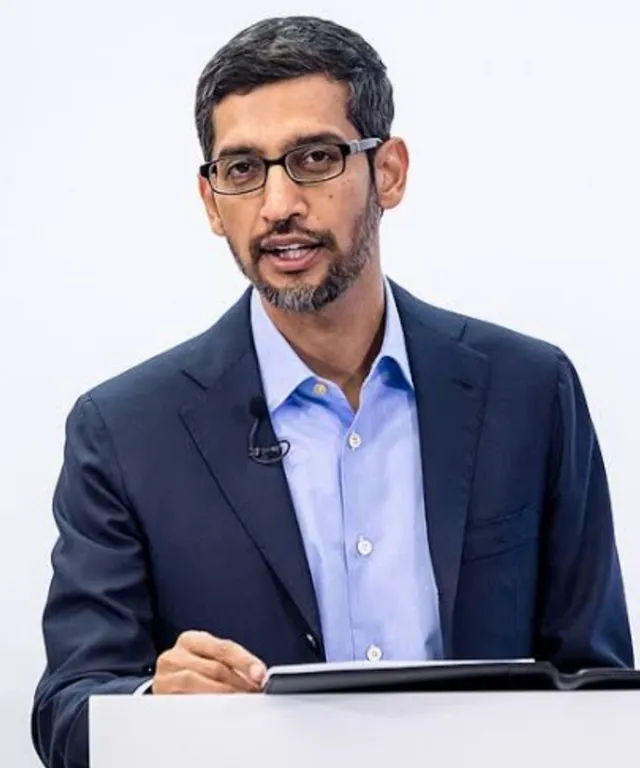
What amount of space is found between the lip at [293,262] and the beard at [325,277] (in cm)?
1

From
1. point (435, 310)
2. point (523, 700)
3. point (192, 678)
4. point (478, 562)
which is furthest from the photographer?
point (435, 310)

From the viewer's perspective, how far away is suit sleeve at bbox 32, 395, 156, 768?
191cm

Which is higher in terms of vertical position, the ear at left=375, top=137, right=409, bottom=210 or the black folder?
the ear at left=375, top=137, right=409, bottom=210

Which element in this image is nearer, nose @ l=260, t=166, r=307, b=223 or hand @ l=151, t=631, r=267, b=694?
hand @ l=151, t=631, r=267, b=694

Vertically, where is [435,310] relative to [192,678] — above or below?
above

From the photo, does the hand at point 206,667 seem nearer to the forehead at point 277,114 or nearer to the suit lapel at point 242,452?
the suit lapel at point 242,452

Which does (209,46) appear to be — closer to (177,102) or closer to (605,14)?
(177,102)

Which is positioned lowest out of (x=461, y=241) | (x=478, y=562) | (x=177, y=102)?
(x=478, y=562)

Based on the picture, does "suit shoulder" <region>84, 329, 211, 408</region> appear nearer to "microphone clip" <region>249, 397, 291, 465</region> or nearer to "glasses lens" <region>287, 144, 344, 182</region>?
"microphone clip" <region>249, 397, 291, 465</region>

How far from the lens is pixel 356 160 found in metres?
2.16

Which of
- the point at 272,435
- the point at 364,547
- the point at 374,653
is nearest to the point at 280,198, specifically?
the point at 272,435

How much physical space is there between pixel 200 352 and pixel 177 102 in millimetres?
481

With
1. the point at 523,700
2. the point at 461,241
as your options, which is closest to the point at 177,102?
the point at 461,241

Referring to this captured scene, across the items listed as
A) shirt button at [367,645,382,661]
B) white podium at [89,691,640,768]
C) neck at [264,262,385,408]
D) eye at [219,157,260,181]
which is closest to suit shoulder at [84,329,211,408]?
neck at [264,262,385,408]
